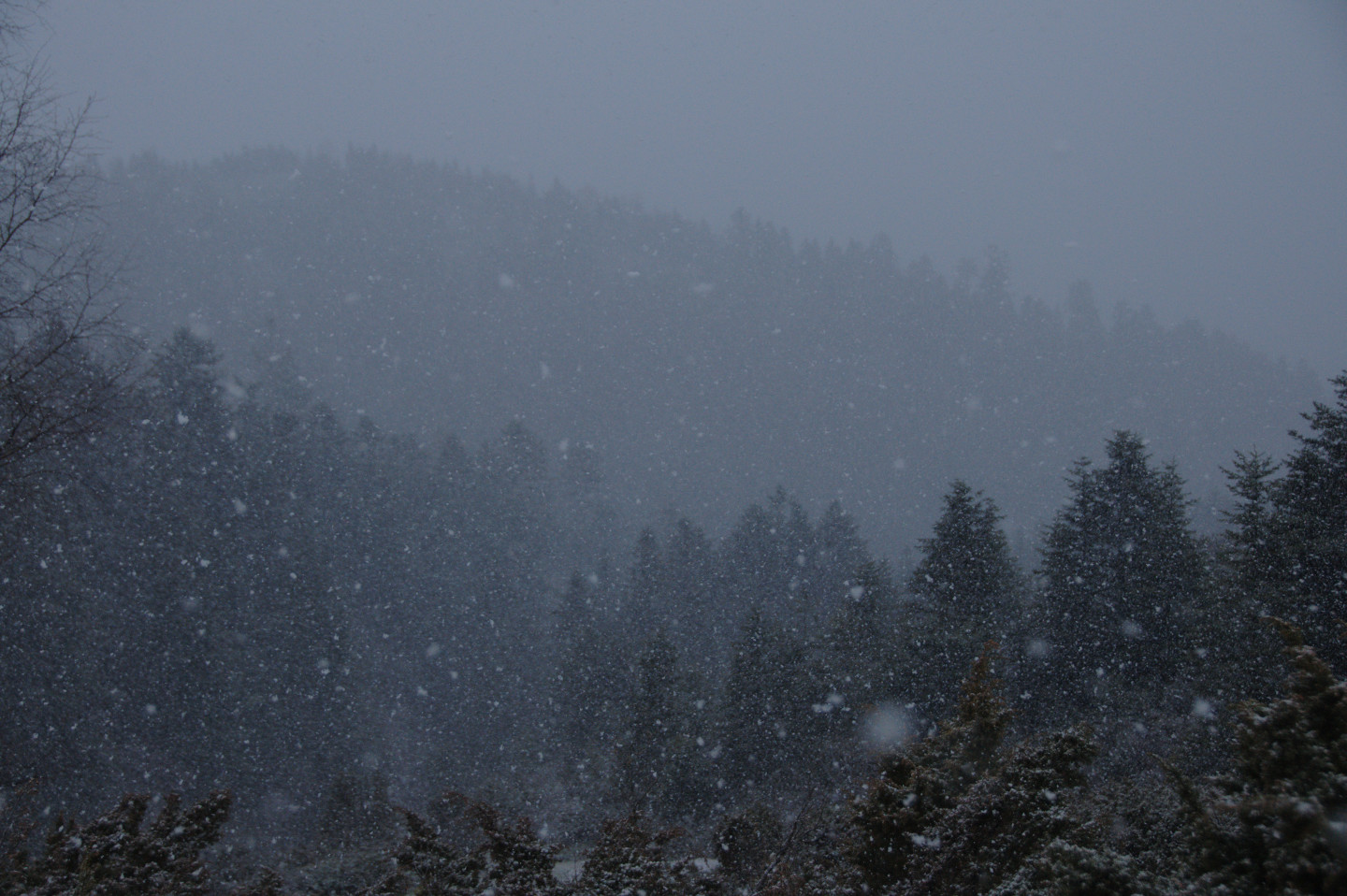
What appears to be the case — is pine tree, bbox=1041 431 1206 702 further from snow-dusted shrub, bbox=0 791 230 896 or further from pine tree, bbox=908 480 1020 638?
snow-dusted shrub, bbox=0 791 230 896

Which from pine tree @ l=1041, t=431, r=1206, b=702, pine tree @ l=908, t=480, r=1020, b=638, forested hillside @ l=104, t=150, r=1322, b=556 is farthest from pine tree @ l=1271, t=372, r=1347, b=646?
forested hillside @ l=104, t=150, r=1322, b=556

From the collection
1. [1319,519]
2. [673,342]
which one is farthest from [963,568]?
[673,342]

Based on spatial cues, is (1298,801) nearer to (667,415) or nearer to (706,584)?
(706,584)

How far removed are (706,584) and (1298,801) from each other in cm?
3286

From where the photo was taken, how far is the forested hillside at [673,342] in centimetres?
8219

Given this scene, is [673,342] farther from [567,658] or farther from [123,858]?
[123,858]

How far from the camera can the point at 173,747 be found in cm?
2061

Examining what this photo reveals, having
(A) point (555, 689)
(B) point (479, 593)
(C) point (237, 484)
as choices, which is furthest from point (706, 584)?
(C) point (237, 484)

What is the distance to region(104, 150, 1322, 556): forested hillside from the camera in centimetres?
8219

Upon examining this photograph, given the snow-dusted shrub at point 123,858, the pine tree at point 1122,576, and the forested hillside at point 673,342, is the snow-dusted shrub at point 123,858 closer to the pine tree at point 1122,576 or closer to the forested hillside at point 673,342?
the pine tree at point 1122,576

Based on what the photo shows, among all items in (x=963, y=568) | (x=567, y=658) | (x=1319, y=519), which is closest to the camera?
(x=1319, y=519)

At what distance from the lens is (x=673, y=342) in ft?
326

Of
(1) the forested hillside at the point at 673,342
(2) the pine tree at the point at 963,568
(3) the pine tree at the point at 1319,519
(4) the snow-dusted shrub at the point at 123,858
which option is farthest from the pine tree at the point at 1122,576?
(1) the forested hillside at the point at 673,342

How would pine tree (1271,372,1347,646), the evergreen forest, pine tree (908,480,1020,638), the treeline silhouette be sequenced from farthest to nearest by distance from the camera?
pine tree (908,480,1020,638)
the treeline silhouette
pine tree (1271,372,1347,646)
the evergreen forest
